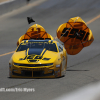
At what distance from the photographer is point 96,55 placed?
15.7 metres

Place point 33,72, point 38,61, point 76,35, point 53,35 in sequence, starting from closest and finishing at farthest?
point 33,72, point 38,61, point 76,35, point 53,35

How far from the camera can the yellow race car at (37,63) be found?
856 centimetres

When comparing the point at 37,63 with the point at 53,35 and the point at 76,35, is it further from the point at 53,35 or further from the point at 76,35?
the point at 53,35

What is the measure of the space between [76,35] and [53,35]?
21.2 feet

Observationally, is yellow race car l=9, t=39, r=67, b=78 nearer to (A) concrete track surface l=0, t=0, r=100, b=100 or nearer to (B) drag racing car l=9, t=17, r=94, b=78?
(B) drag racing car l=9, t=17, r=94, b=78

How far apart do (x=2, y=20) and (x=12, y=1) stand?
329 cm

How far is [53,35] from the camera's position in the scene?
2216 centimetres

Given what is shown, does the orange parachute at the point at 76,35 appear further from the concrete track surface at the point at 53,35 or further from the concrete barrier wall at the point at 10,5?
the concrete barrier wall at the point at 10,5

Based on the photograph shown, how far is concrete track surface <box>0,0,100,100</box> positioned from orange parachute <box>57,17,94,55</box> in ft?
2.14

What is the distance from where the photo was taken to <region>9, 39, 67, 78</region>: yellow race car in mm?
8562

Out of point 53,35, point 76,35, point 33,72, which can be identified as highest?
point 76,35

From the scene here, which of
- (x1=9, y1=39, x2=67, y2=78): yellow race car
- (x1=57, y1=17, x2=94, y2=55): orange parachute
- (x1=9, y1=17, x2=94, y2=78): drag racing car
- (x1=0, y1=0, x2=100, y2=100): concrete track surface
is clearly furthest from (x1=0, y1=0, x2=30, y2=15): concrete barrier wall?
(x1=9, y1=39, x2=67, y2=78): yellow race car

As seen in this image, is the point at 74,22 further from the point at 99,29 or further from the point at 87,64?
the point at 99,29

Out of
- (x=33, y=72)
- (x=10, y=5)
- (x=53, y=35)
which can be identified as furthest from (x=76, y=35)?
(x=10, y=5)
